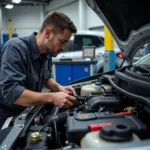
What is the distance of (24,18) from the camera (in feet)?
49.2

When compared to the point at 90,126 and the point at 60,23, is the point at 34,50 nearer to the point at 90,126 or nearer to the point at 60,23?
the point at 60,23

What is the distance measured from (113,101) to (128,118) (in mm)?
288

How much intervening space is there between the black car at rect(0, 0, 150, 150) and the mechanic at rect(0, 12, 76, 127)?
0.12 meters

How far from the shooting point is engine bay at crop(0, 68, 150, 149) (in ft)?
3.14

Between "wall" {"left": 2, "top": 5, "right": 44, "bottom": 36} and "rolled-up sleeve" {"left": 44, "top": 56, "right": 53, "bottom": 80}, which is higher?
"wall" {"left": 2, "top": 5, "right": 44, "bottom": 36}

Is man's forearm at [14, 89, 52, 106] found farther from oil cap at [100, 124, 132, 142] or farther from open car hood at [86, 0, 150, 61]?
open car hood at [86, 0, 150, 61]

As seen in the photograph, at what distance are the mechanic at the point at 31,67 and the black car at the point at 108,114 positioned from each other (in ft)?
0.39

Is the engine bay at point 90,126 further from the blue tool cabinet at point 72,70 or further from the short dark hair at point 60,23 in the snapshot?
the blue tool cabinet at point 72,70

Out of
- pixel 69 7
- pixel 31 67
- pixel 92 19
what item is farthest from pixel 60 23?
pixel 69 7

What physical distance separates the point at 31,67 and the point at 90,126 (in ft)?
3.10

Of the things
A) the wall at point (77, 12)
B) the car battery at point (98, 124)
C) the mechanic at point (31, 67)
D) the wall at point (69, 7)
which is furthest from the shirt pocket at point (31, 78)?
the wall at point (69, 7)

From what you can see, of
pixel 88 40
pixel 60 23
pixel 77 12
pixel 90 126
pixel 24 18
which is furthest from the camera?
pixel 24 18

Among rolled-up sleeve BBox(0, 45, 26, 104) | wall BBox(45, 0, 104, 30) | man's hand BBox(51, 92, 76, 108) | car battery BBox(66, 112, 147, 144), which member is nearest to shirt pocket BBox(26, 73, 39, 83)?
rolled-up sleeve BBox(0, 45, 26, 104)

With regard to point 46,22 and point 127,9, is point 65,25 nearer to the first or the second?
point 46,22
